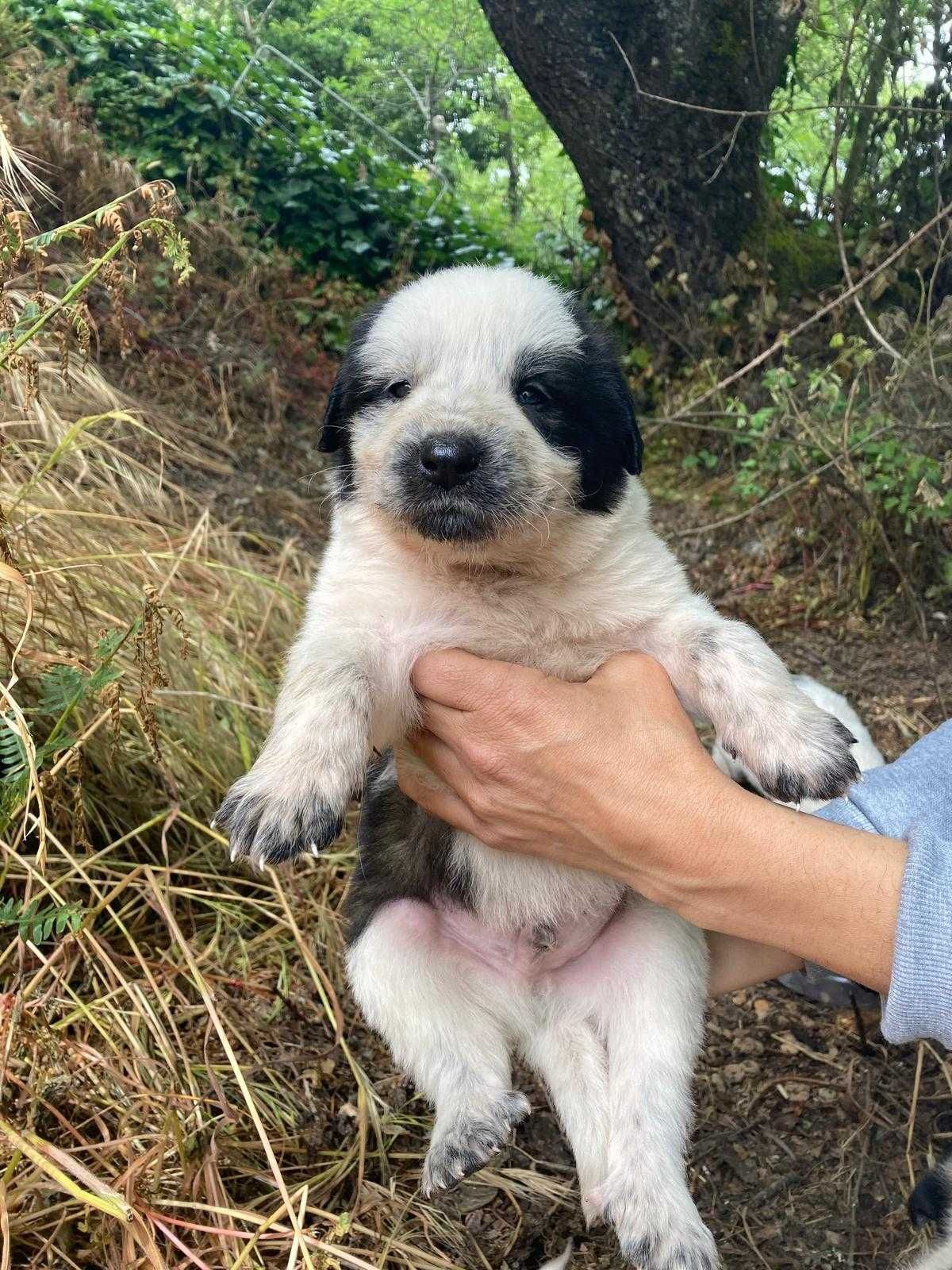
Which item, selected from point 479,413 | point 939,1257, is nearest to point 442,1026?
point 939,1257

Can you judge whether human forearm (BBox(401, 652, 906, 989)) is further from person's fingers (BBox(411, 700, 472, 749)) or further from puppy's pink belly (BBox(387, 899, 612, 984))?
puppy's pink belly (BBox(387, 899, 612, 984))

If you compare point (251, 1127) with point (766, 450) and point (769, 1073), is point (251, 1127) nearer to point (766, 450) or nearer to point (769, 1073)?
point (769, 1073)

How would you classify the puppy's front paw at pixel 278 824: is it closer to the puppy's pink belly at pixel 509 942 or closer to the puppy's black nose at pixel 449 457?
the puppy's pink belly at pixel 509 942

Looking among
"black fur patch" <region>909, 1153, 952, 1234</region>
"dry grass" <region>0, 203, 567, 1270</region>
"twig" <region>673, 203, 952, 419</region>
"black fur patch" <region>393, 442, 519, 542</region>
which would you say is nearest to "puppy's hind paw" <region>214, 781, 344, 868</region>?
"dry grass" <region>0, 203, 567, 1270</region>

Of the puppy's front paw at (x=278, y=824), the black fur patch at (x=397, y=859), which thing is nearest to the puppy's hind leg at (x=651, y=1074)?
the black fur patch at (x=397, y=859)

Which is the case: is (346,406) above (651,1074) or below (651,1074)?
above

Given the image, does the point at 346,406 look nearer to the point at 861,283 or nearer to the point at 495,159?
the point at 495,159

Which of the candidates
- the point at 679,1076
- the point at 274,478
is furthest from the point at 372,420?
the point at 274,478
